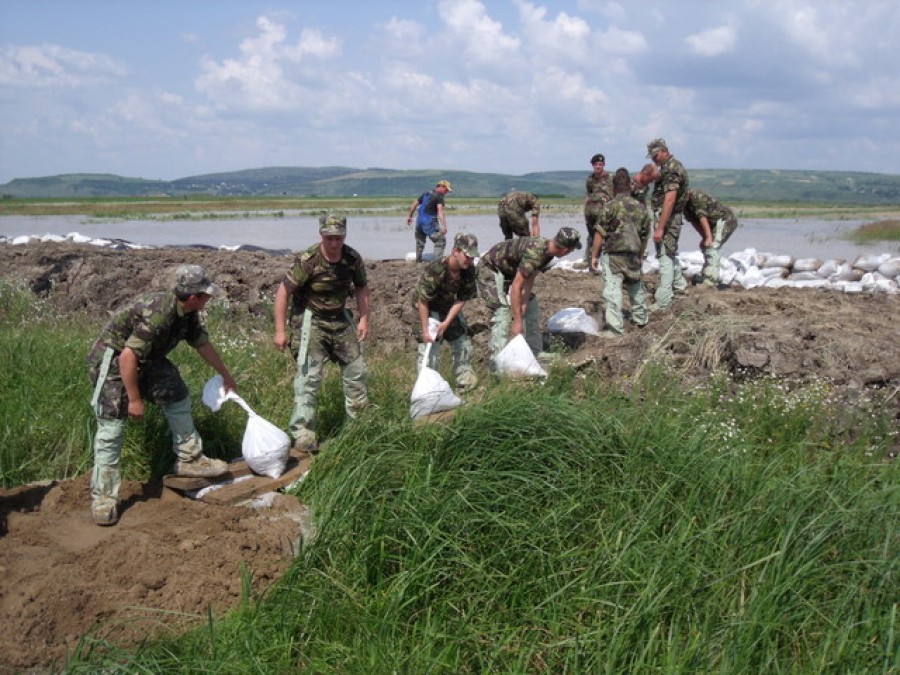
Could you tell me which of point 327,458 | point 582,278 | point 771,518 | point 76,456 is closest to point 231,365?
point 76,456

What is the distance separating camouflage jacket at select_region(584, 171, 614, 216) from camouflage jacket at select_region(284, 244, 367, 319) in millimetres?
5763

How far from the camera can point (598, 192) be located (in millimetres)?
10562

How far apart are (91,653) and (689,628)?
2.29 m

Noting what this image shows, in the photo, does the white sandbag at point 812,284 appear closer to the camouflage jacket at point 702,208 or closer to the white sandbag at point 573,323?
the camouflage jacket at point 702,208

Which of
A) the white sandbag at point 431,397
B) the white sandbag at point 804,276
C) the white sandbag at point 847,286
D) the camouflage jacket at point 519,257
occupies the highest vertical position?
the camouflage jacket at point 519,257

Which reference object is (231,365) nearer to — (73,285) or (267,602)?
(267,602)

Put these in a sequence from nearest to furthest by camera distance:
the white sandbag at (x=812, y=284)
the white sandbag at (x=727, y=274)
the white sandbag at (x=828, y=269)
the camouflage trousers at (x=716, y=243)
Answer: the camouflage trousers at (x=716, y=243) < the white sandbag at (x=812, y=284) < the white sandbag at (x=727, y=274) < the white sandbag at (x=828, y=269)

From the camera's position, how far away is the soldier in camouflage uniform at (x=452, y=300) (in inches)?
228

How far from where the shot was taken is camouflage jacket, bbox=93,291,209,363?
426 cm

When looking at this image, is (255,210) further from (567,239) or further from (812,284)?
(567,239)

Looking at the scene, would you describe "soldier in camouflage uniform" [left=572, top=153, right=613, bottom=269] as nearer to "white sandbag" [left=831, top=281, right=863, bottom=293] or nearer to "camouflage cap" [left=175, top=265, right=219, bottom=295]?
"white sandbag" [left=831, top=281, right=863, bottom=293]

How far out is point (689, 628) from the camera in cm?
302

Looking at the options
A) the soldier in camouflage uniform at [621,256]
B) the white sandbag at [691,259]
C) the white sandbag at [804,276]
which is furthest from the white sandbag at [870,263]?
the soldier in camouflage uniform at [621,256]

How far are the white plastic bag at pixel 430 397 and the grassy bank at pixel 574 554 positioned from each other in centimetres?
31
